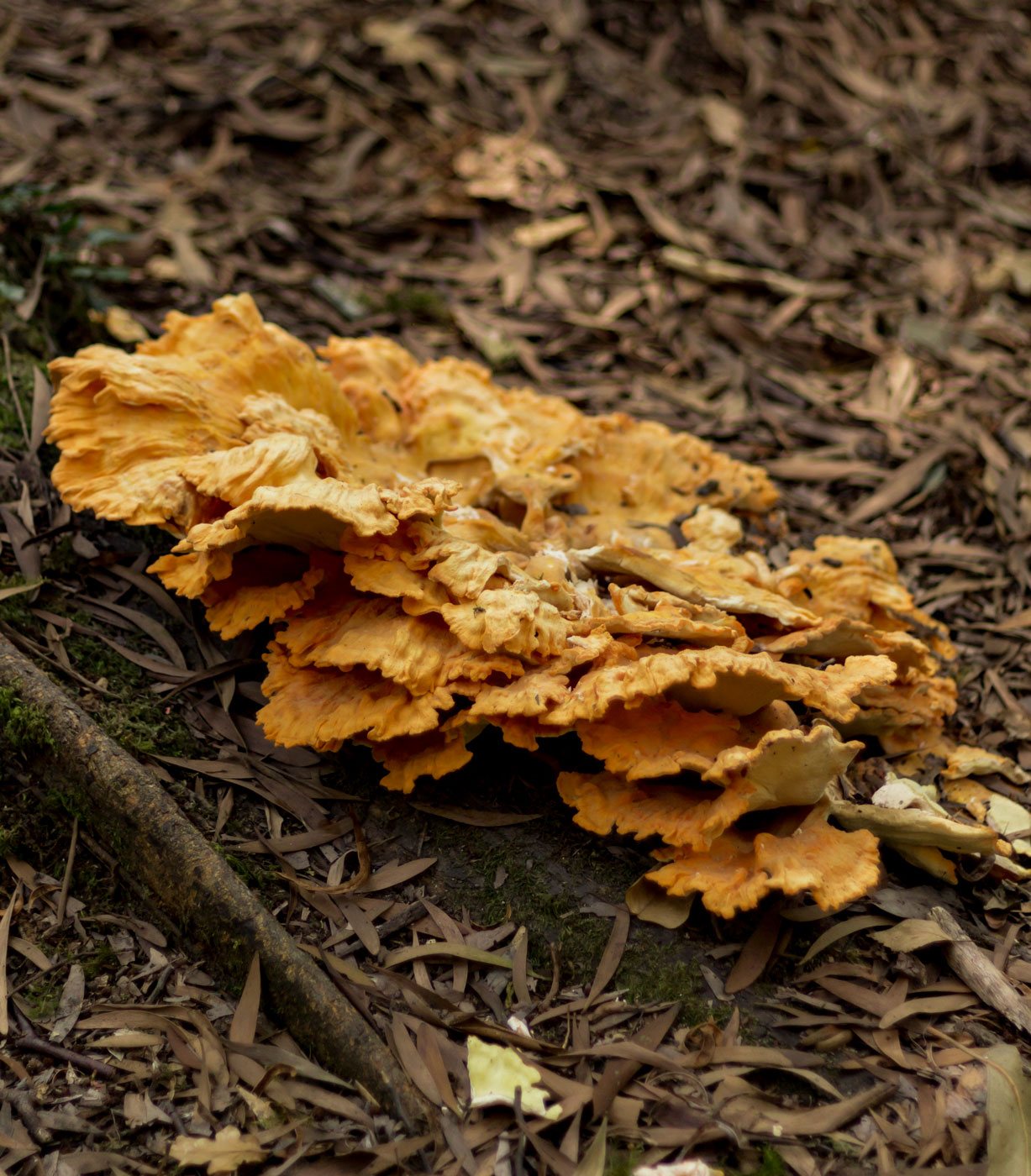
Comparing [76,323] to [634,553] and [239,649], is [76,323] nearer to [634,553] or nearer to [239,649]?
[239,649]

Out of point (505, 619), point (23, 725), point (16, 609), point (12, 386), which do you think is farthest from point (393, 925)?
point (12, 386)

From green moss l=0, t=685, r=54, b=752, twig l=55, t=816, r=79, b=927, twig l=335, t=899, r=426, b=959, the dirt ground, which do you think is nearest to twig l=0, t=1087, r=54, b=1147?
the dirt ground

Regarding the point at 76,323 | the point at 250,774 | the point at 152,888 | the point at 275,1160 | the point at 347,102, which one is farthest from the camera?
the point at 347,102

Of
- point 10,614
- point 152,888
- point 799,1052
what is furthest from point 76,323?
point 799,1052

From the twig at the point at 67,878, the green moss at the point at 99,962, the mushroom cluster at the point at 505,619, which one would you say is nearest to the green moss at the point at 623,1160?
the mushroom cluster at the point at 505,619

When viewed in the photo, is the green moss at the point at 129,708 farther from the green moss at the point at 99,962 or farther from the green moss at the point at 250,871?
the green moss at the point at 99,962

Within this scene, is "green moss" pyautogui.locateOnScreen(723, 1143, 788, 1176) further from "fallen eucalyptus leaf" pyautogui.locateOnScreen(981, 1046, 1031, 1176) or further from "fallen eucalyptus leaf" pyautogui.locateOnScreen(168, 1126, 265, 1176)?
"fallen eucalyptus leaf" pyautogui.locateOnScreen(168, 1126, 265, 1176)

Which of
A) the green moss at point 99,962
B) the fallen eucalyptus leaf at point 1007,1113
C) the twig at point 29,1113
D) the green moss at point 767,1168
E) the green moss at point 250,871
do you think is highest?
the fallen eucalyptus leaf at point 1007,1113
